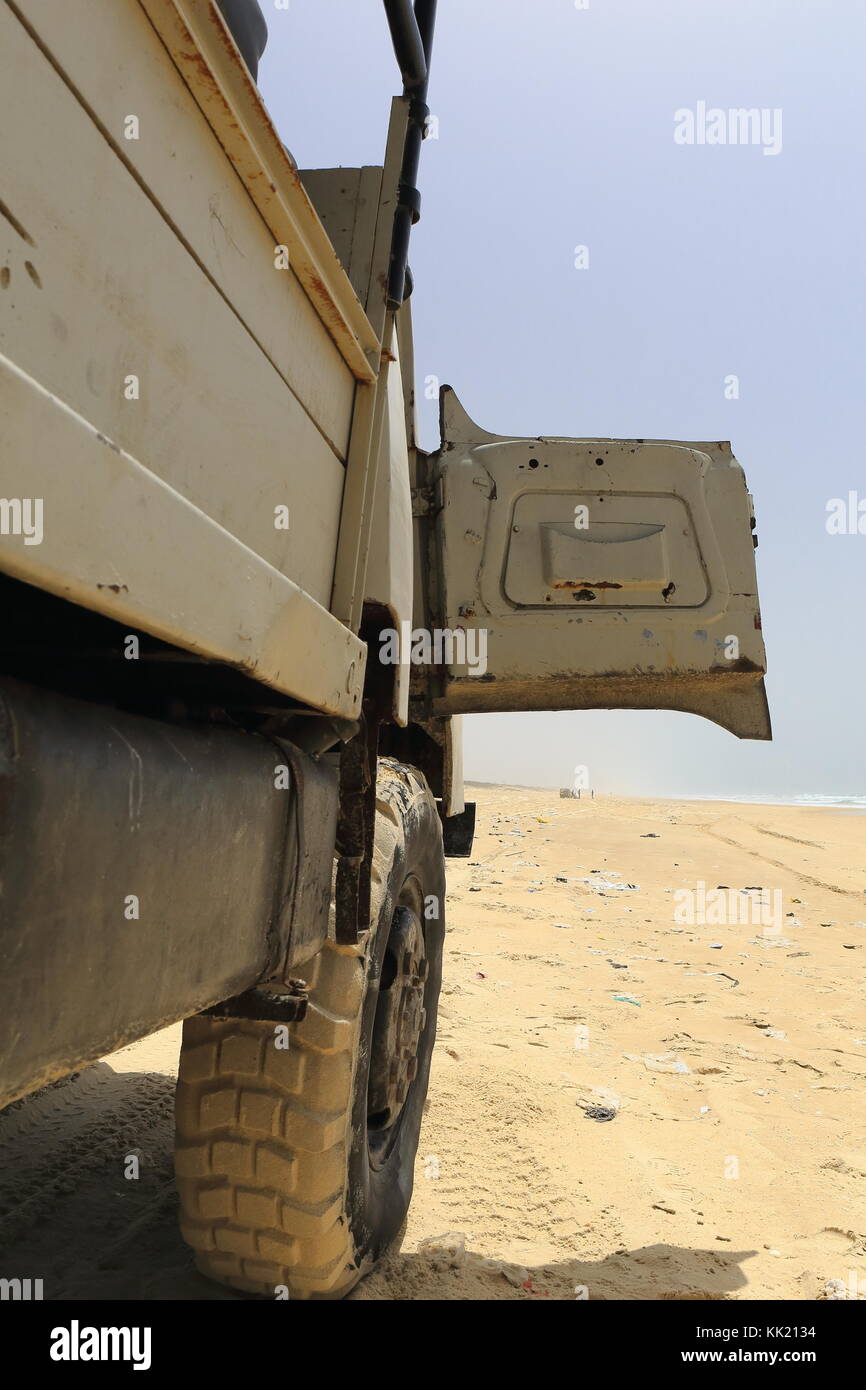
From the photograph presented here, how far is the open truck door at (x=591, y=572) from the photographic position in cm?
270

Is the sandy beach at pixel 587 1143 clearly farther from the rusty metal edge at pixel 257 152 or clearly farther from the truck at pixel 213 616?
the rusty metal edge at pixel 257 152

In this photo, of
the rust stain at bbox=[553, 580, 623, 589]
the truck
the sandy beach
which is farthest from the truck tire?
the rust stain at bbox=[553, 580, 623, 589]

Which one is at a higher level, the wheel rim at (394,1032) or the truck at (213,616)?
the truck at (213,616)

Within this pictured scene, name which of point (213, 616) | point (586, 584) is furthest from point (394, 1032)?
point (213, 616)

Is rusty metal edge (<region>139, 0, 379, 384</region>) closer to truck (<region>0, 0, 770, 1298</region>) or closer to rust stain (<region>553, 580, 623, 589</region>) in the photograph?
truck (<region>0, 0, 770, 1298</region>)

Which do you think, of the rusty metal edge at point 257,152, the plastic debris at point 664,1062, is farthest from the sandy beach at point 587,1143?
the rusty metal edge at point 257,152

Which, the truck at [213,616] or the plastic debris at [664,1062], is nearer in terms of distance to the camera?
the truck at [213,616]

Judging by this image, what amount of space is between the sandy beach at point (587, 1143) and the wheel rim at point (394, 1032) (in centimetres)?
29

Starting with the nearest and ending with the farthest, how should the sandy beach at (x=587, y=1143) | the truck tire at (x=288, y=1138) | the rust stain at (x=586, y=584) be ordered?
the truck tire at (x=288, y=1138)
the sandy beach at (x=587, y=1143)
the rust stain at (x=586, y=584)

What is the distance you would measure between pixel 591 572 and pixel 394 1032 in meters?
1.42

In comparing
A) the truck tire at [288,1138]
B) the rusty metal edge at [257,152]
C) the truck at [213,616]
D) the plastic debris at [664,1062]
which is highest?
the rusty metal edge at [257,152]

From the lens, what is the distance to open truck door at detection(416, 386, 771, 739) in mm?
2699
